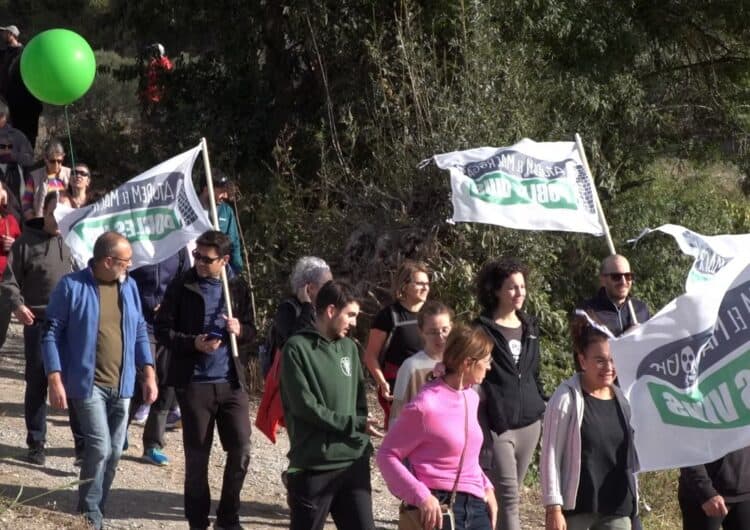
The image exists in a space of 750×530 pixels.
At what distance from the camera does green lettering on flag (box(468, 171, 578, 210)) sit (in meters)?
8.26

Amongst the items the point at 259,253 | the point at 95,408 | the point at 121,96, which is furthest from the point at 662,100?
the point at 95,408

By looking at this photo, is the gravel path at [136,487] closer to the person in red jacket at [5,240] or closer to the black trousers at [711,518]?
the person in red jacket at [5,240]

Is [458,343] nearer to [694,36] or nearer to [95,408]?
[95,408]

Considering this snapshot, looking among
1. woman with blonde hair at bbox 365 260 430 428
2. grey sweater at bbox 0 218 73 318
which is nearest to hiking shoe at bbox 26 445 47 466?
grey sweater at bbox 0 218 73 318

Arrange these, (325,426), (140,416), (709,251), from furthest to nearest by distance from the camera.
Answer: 1. (140,416)
2. (709,251)
3. (325,426)

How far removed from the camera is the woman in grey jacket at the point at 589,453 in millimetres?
5895

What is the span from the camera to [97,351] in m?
7.50

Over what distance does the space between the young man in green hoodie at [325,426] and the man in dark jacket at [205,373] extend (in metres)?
1.34

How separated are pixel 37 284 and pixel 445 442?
14.2ft

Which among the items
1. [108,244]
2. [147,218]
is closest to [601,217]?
[147,218]

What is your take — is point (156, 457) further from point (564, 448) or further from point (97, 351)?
point (564, 448)

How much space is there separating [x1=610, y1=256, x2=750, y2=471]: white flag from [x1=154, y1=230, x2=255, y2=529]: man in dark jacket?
9.05ft

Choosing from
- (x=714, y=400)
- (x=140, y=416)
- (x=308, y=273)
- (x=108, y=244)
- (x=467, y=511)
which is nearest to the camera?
(x=714, y=400)

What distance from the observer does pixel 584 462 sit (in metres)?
5.94
